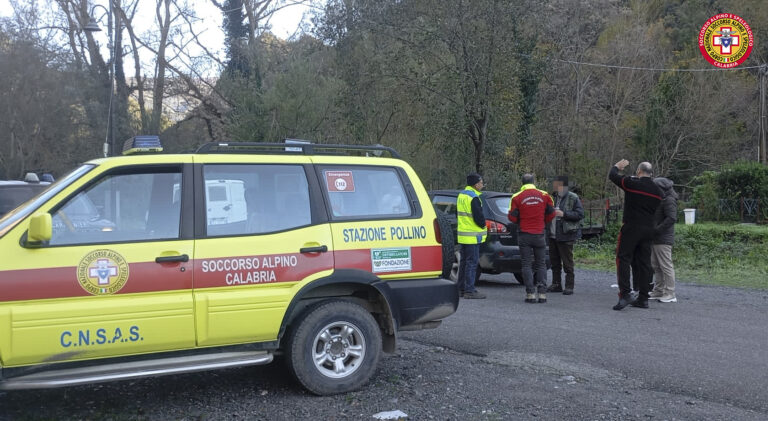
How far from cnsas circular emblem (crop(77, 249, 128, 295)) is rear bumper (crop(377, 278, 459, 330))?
78.4 inches

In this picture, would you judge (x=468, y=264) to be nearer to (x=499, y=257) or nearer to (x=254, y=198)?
(x=499, y=257)

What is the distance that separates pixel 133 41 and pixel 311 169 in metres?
36.2

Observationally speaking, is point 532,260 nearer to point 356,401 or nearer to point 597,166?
point 356,401

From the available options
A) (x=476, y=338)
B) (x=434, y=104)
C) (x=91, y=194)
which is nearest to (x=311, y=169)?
(x=91, y=194)

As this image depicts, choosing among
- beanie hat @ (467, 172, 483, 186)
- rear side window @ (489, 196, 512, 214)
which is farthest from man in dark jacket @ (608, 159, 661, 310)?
rear side window @ (489, 196, 512, 214)

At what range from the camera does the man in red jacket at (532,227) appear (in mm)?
10086

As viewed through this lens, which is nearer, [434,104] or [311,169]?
[311,169]

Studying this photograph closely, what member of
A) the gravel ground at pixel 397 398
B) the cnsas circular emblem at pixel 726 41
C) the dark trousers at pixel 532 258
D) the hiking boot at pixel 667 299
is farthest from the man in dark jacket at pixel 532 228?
the cnsas circular emblem at pixel 726 41

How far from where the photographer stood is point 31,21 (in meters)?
38.1

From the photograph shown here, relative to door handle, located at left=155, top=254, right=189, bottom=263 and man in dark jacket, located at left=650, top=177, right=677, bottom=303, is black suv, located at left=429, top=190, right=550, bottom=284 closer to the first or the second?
man in dark jacket, located at left=650, top=177, right=677, bottom=303

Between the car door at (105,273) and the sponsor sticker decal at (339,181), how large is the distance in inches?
45.1

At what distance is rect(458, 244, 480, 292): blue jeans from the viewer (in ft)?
34.5

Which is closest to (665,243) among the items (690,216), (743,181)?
(690,216)

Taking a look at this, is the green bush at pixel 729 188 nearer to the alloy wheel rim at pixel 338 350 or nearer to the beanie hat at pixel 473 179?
the beanie hat at pixel 473 179
